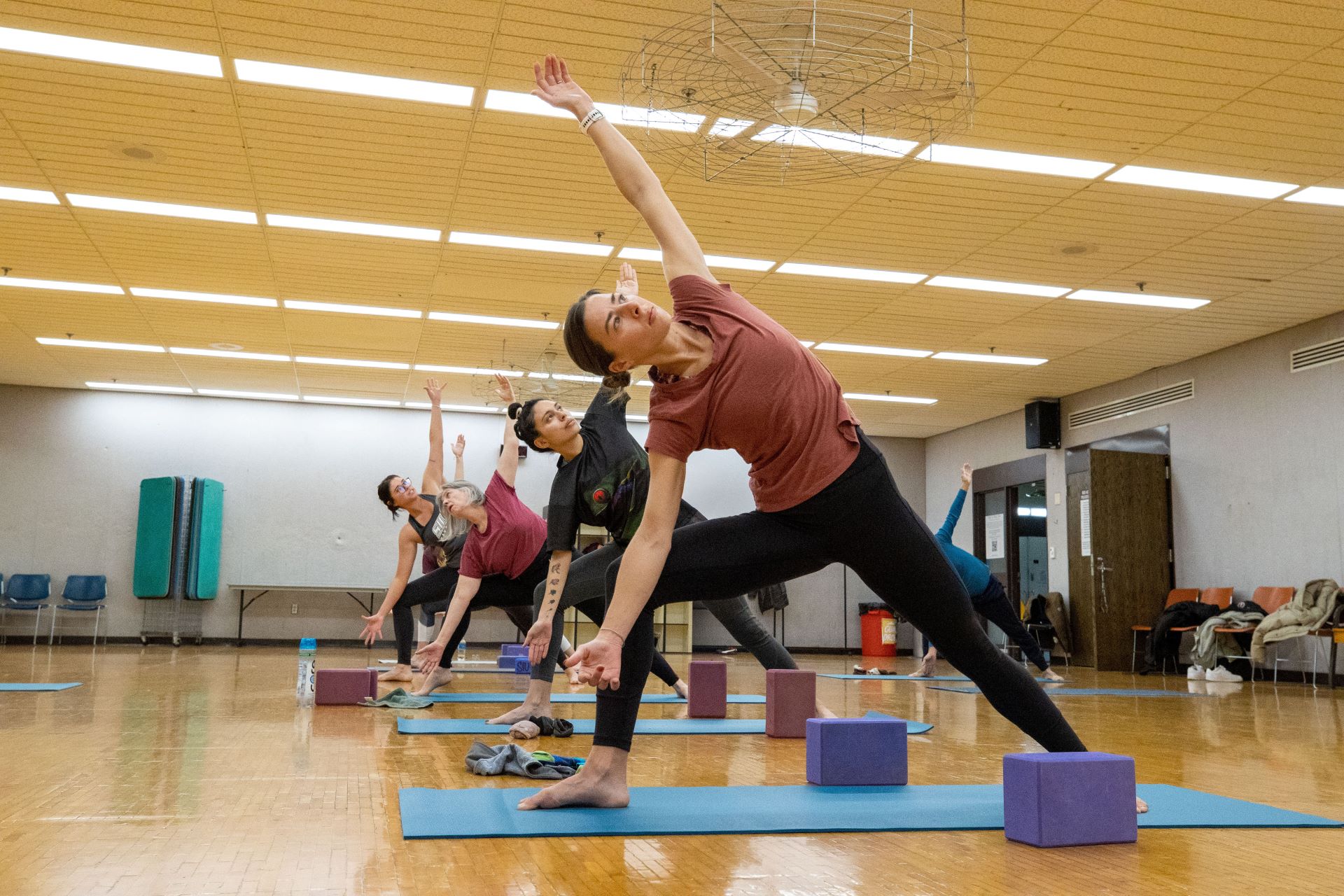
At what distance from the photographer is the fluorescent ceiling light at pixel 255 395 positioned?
14000mm

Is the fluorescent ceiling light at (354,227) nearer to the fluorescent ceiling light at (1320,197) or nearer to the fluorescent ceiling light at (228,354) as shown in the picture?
the fluorescent ceiling light at (228,354)

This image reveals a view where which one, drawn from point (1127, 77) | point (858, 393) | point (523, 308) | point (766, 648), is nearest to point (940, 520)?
point (858, 393)

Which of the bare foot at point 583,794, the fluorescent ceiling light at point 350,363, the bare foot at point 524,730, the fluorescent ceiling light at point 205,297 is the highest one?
the fluorescent ceiling light at point 205,297

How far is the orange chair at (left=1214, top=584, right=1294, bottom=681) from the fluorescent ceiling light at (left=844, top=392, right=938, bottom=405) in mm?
4518

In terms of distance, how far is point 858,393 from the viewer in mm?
12992

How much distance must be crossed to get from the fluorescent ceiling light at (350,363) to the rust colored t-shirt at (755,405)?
10.2m

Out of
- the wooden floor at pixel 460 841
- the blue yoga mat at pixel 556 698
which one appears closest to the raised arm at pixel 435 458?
the blue yoga mat at pixel 556 698

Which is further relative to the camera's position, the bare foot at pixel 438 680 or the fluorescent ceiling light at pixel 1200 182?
the fluorescent ceiling light at pixel 1200 182

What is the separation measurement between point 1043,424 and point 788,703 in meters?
9.79

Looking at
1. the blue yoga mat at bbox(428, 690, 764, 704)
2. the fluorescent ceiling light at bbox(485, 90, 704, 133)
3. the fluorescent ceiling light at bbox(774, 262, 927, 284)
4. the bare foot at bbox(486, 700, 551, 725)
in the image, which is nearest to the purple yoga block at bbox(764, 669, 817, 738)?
the bare foot at bbox(486, 700, 551, 725)

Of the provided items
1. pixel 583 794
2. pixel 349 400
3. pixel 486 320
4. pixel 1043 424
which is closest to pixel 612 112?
pixel 583 794

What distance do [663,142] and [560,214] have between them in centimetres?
153

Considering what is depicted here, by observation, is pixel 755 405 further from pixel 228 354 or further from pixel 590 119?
pixel 228 354

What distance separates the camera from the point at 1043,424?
12.9 m
